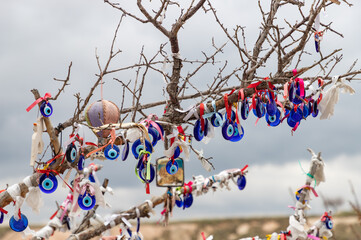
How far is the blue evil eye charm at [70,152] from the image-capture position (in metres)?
3.36

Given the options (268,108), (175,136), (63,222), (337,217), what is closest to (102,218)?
(63,222)

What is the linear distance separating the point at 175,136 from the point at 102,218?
6.14 ft

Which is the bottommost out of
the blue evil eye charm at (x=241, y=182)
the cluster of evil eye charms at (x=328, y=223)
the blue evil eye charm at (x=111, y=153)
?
the cluster of evil eye charms at (x=328, y=223)

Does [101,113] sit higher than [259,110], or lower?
higher

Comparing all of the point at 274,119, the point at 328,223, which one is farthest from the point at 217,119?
the point at 328,223

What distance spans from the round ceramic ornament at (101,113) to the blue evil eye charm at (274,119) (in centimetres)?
126

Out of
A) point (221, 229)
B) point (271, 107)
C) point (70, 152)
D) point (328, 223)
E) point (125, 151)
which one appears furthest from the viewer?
point (221, 229)

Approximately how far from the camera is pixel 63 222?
15.9 ft

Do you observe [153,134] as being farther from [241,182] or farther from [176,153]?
[241,182]

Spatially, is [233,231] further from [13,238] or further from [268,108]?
[268,108]

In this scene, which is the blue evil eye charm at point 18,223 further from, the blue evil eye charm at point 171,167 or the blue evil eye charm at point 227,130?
the blue evil eye charm at point 227,130

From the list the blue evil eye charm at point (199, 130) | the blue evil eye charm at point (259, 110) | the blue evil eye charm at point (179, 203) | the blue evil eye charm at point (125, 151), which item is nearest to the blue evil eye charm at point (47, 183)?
the blue evil eye charm at point (125, 151)

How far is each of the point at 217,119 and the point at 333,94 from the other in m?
0.93

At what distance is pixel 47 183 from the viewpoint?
346cm
